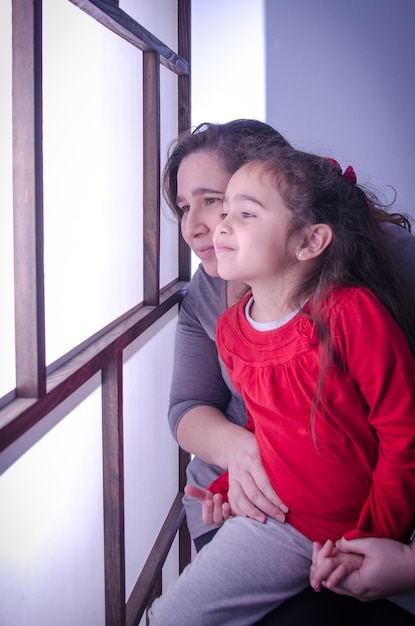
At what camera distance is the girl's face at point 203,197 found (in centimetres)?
133

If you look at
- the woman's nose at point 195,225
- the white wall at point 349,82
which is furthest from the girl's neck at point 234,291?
the white wall at point 349,82

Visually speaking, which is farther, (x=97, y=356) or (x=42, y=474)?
(x=97, y=356)

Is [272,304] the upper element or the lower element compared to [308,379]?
upper

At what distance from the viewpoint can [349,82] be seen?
6.79 ft

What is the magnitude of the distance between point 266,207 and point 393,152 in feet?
4.04

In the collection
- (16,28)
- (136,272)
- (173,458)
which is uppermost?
(16,28)

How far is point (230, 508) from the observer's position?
115 centimetres

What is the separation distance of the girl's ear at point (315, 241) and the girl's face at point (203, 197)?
0.29 meters

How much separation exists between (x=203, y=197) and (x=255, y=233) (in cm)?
31

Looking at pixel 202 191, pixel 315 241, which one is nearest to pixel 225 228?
pixel 315 241

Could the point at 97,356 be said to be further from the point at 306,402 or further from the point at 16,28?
the point at 16,28

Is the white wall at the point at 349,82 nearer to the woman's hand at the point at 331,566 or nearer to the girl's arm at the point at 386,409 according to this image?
the girl's arm at the point at 386,409

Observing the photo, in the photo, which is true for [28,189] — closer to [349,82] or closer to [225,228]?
[225,228]

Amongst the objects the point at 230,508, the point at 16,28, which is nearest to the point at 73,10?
the point at 16,28
